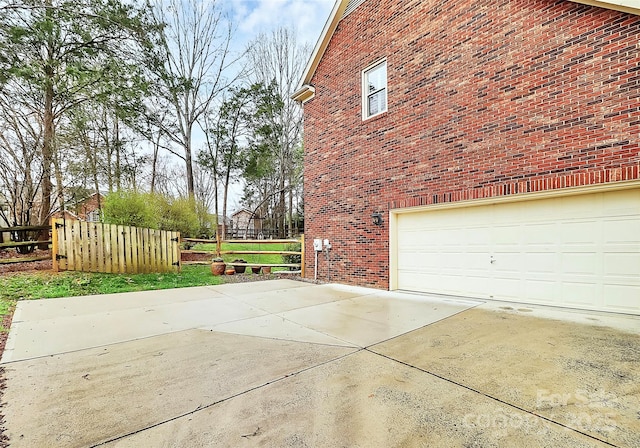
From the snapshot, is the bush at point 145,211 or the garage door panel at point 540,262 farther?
the bush at point 145,211

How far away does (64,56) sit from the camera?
28.5 feet

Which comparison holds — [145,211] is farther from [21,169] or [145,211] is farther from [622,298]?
[622,298]

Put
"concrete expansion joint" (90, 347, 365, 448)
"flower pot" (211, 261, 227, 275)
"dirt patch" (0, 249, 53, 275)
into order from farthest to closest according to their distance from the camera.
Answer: "flower pot" (211, 261, 227, 275), "dirt patch" (0, 249, 53, 275), "concrete expansion joint" (90, 347, 365, 448)

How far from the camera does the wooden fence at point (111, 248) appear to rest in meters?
7.68

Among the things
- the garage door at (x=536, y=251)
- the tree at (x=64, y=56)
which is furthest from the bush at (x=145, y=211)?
the garage door at (x=536, y=251)

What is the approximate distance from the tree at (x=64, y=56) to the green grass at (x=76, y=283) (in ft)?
14.4

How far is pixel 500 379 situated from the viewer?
2.59 metres

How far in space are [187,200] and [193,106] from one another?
307 inches

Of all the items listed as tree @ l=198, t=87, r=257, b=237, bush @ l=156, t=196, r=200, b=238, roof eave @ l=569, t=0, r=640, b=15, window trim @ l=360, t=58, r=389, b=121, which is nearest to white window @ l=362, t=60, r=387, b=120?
window trim @ l=360, t=58, r=389, b=121

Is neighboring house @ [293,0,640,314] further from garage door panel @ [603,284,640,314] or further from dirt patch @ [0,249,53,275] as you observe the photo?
dirt patch @ [0,249,53,275]

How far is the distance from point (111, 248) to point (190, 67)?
580 inches

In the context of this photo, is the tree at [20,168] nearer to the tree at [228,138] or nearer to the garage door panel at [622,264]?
the tree at [228,138]

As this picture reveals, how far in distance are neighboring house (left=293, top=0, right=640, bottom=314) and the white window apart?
0.04 metres

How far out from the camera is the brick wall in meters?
4.57
